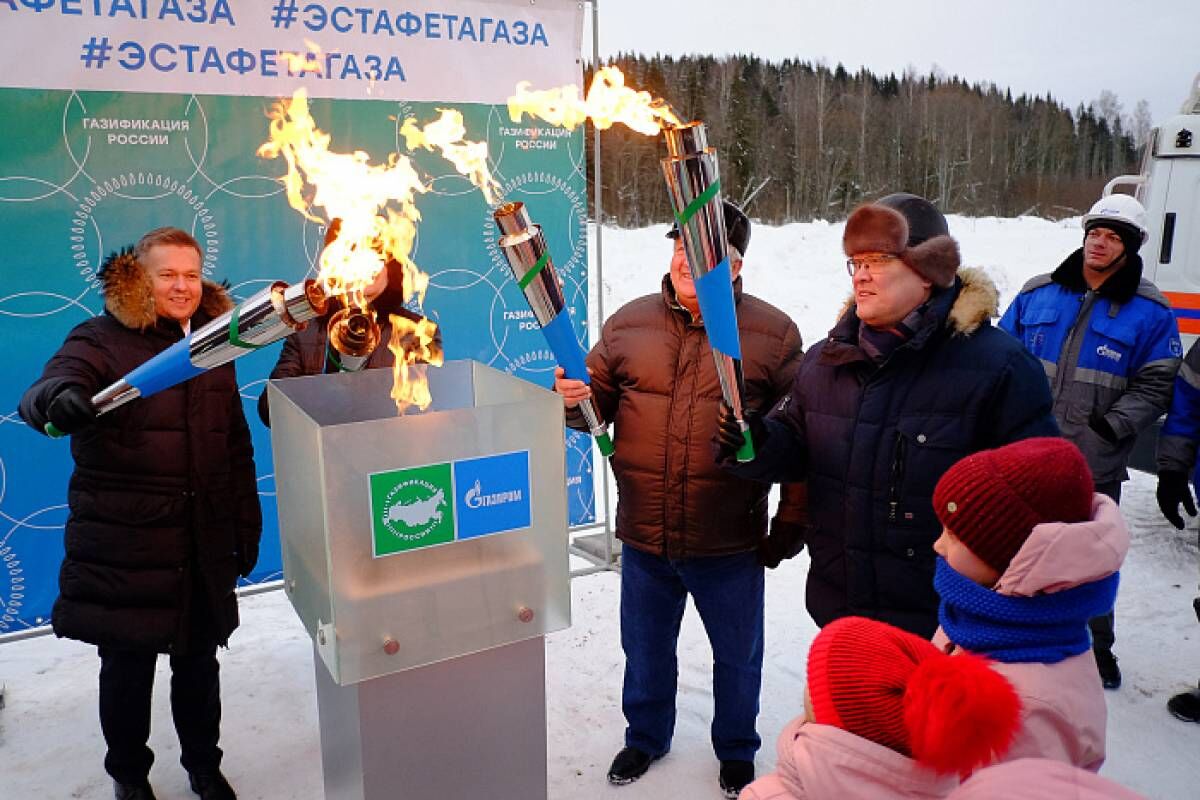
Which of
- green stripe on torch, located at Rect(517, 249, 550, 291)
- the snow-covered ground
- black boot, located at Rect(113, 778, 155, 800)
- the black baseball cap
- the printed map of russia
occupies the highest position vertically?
the black baseball cap

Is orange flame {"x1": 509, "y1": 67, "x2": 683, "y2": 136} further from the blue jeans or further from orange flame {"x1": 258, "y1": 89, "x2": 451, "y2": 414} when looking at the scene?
the blue jeans

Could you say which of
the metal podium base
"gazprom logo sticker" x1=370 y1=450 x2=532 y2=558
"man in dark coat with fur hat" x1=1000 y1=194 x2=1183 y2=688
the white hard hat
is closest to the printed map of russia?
"gazprom logo sticker" x1=370 y1=450 x2=532 y2=558

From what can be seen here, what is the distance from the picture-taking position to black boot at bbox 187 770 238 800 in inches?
132

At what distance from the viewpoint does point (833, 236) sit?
1599cm

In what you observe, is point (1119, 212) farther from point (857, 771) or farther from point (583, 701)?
point (857, 771)

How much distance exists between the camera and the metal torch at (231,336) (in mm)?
2141

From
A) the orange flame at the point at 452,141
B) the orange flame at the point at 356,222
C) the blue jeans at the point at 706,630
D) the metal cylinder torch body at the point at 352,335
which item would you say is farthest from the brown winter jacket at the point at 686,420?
the orange flame at the point at 452,141

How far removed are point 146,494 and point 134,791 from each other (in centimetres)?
112

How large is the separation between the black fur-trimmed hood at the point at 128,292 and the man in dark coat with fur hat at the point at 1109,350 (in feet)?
12.4

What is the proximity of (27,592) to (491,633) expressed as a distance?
126 inches

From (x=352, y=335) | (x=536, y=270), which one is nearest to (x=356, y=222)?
(x=352, y=335)

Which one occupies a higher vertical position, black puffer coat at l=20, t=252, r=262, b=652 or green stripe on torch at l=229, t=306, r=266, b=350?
green stripe on torch at l=229, t=306, r=266, b=350

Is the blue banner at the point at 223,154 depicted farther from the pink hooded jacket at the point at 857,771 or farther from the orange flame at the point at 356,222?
the pink hooded jacket at the point at 857,771

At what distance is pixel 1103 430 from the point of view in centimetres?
405
